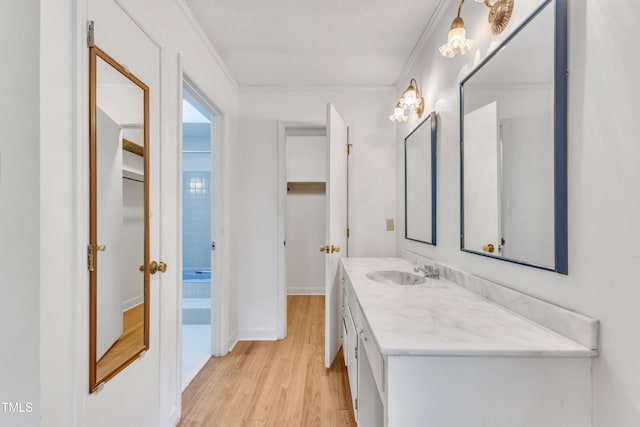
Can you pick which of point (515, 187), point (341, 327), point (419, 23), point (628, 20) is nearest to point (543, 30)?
point (628, 20)

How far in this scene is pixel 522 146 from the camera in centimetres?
107

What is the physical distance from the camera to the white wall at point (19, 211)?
2.75 feet

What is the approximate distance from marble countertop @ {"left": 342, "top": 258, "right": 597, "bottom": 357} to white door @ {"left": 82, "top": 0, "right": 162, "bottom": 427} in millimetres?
1026

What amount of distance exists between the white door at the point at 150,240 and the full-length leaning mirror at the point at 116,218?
5cm

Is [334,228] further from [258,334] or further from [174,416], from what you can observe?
[174,416]

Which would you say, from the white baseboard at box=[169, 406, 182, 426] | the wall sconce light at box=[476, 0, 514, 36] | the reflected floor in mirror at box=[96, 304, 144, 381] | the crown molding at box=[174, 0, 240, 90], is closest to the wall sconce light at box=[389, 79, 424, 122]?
the wall sconce light at box=[476, 0, 514, 36]

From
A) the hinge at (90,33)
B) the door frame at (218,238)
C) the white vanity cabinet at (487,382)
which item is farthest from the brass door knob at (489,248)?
the door frame at (218,238)

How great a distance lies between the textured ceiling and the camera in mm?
1749

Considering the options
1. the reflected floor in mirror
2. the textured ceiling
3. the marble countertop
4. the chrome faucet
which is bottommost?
the reflected floor in mirror

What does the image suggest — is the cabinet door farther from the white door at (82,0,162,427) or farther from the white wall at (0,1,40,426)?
the white wall at (0,1,40,426)

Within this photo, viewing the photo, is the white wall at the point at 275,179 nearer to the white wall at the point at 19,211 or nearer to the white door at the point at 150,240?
the white door at the point at 150,240

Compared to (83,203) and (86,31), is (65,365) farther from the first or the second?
(86,31)

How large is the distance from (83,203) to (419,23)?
2075 millimetres

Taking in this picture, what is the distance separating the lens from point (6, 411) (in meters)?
0.84
